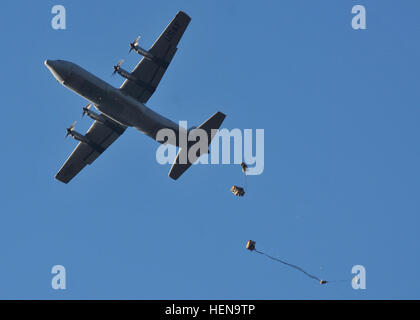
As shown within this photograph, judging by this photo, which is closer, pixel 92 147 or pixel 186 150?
pixel 186 150

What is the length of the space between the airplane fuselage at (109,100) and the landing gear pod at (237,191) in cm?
766

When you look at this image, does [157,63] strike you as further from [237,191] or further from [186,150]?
[237,191]

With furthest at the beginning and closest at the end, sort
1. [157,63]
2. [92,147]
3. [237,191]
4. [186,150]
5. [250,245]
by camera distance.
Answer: [92,147], [186,150], [157,63], [237,191], [250,245]

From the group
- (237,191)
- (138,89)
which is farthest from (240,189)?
(138,89)

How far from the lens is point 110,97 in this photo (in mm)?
58094

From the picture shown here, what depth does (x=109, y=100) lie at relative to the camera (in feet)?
191

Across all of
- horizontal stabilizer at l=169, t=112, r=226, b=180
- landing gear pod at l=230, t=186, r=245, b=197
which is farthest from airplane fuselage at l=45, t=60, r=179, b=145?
landing gear pod at l=230, t=186, r=245, b=197

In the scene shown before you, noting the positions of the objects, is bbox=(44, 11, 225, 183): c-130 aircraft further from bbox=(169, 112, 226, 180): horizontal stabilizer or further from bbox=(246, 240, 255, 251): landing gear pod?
bbox=(246, 240, 255, 251): landing gear pod

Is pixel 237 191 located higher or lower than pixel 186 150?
lower

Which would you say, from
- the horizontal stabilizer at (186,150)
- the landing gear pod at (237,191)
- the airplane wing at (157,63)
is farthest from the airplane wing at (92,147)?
the landing gear pod at (237,191)

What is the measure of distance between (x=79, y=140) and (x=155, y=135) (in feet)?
30.5

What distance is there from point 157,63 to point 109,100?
5.89 metres
